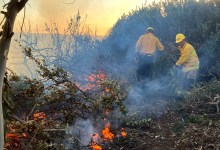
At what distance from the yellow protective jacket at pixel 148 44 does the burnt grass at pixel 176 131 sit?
10.0 ft

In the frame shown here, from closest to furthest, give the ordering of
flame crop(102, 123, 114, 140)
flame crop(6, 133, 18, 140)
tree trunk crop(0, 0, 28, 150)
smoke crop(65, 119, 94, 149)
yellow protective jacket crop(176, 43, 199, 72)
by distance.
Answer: tree trunk crop(0, 0, 28, 150), flame crop(6, 133, 18, 140), smoke crop(65, 119, 94, 149), flame crop(102, 123, 114, 140), yellow protective jacket crop(176, 43, 199, 72)

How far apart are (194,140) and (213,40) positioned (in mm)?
6062

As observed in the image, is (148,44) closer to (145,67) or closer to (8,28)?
(145,67)

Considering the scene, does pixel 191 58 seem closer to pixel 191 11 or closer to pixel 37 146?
pixel 191 11

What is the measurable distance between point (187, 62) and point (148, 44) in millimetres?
1676

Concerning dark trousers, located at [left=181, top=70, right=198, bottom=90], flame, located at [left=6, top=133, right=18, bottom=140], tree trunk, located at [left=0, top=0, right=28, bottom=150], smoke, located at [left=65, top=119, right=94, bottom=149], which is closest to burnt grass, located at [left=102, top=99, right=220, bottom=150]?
smoke, located at [left=65, top=119, right=94, bottom=149]

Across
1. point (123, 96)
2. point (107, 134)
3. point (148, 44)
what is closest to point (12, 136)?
point (123, 96)

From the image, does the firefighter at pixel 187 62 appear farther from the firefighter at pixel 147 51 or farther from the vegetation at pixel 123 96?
the firefighter at pixel 147 51

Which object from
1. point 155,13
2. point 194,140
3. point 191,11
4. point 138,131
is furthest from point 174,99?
point 155,13

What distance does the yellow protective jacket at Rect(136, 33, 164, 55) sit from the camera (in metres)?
11.5

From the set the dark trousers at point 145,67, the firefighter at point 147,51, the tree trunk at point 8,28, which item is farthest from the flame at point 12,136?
the dark trousers at point 145,67

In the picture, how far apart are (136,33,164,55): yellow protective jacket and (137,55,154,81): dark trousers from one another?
0.24 meters

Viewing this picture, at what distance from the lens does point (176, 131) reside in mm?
7480

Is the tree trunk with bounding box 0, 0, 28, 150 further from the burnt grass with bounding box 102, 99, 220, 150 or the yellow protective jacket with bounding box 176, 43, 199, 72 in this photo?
the yellow protective jacket with bounding box 176, 43, 199, 72
